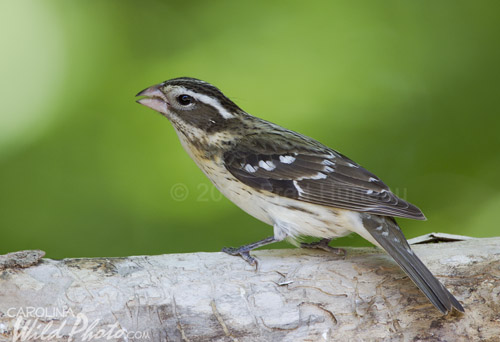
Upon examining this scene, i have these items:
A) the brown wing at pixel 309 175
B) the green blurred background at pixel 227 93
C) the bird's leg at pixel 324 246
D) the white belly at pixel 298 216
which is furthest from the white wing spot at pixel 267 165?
the green blurred background at pixel 227 93

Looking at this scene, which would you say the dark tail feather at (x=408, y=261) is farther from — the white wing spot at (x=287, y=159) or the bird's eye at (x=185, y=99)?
the bird's eye at (x=185, y=99)

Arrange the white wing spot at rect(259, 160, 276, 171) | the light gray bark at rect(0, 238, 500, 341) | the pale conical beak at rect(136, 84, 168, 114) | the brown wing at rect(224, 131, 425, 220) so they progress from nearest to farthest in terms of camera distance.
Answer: the light gray bark at rect(0, 238, 500, 341)
the brown wing at rect(224, 131, 425, 220)
the white wing spot at rect(259, 160, 276, 171)
the pale conical beak at rect(136, 84, 168, 114)

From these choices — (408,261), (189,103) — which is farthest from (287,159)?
(408,261)

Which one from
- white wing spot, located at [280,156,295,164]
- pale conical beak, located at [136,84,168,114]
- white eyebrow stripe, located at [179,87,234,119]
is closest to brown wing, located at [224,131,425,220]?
white wing spot, located at [280,156,295,164]

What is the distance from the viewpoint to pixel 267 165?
13.1ft

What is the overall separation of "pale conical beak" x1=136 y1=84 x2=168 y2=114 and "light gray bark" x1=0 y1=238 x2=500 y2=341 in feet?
3.58

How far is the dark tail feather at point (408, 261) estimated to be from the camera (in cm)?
321

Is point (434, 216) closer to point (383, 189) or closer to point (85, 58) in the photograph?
point (383, 189)

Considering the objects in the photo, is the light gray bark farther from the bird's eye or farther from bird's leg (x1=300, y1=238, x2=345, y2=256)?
the bird's eye

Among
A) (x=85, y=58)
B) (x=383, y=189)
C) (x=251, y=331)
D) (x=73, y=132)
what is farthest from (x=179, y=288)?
(x=85, y=58)

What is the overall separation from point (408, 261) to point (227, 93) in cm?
223

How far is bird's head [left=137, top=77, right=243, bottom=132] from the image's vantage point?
4.07m

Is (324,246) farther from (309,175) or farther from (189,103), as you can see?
(189,103)

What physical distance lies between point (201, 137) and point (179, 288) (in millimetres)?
1212
